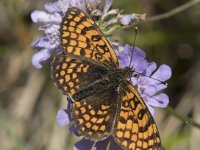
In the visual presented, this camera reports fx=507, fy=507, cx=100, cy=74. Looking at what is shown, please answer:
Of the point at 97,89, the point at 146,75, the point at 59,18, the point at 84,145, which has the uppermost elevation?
the point at 59,18

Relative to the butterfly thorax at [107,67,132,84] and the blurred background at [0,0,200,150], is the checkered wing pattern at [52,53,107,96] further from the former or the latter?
the blurred background at [0,0,200,150]

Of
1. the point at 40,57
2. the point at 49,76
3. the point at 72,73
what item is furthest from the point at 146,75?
the point at 49,76

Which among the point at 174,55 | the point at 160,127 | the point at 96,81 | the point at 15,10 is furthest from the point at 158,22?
the point at 96,81

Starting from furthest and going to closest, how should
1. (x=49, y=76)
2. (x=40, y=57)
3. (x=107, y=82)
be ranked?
(x=49, y=76) < (x=40, y=57) < (x=107, y=82)

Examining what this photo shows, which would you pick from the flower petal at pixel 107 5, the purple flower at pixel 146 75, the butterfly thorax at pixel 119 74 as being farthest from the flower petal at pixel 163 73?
the flower petal at pixel 107 5

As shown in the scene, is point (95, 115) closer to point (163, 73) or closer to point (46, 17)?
point (163, 73)

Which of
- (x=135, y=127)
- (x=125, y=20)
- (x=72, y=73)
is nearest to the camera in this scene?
(x=135, y=127)

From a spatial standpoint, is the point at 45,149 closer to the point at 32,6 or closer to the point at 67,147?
the point at 67,147
